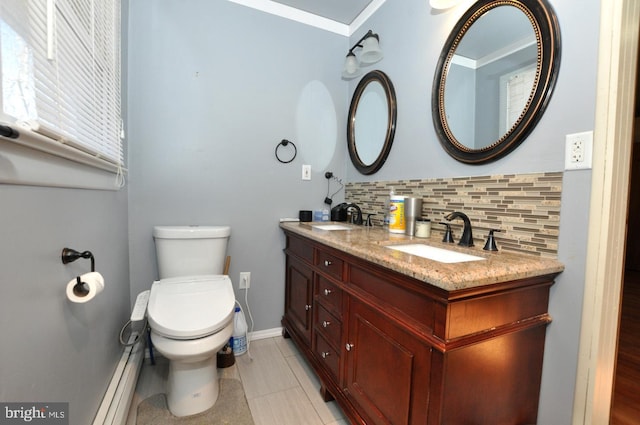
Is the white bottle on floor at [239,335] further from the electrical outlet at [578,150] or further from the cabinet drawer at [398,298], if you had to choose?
the electrical outlet at [578,150]

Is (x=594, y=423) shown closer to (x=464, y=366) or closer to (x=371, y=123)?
(x=464, y=366)

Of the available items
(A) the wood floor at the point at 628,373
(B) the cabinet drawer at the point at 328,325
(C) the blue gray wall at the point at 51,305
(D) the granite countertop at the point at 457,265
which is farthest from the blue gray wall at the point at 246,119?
(A) the wood floor at the point at 628,373

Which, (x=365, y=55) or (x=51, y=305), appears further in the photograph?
(x=365, y=55)

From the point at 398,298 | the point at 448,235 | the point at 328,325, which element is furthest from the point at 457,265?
the point at 328,325

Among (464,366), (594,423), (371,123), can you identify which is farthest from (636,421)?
(371,123)

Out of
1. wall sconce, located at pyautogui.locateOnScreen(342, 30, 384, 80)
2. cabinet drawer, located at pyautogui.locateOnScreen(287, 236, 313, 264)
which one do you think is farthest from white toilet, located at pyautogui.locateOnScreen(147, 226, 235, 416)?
wall sconce, located at pyautogui.locateOnScreen(342, 30, 384, 80)

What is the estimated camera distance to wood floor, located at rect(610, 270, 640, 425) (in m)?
1.23

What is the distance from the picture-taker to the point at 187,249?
1601mm

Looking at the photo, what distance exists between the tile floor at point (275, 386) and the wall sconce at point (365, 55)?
6.69ft

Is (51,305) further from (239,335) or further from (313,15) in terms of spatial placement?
(313,15)

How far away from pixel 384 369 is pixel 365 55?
6.18 feet

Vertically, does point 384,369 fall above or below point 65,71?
below

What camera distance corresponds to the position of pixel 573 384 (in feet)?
2.90

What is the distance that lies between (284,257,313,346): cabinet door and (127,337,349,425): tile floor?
19 cm
